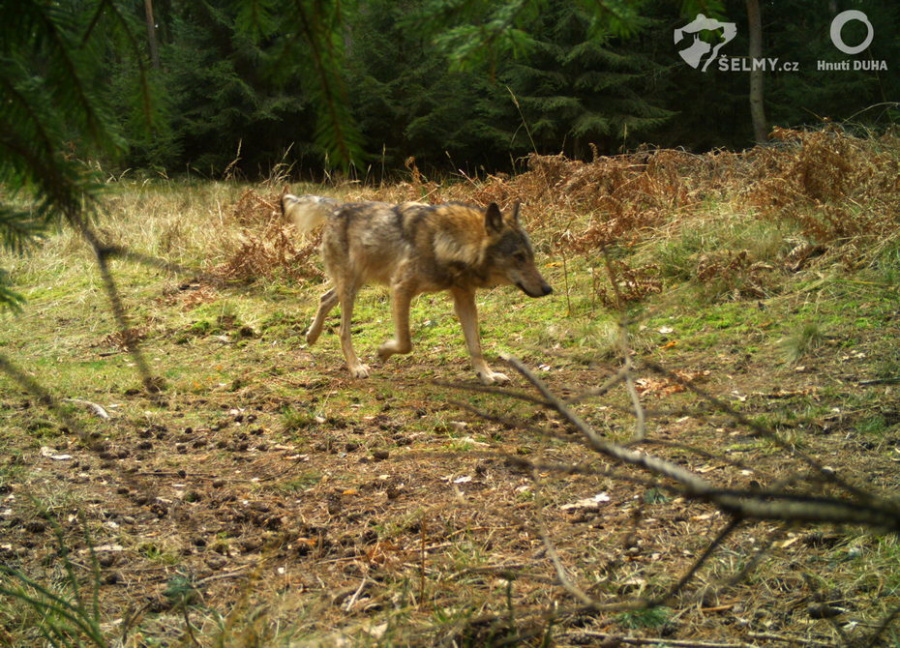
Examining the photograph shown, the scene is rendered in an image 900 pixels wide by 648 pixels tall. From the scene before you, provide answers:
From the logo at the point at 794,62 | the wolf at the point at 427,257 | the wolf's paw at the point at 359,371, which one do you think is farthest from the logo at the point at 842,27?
the wolf's paw at the point at 359,371

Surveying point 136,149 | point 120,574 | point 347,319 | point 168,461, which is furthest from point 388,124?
point 120,574

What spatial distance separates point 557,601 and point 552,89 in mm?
16981

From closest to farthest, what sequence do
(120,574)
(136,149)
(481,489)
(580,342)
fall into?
(120,574), (481,489), (580,342), (136,149)

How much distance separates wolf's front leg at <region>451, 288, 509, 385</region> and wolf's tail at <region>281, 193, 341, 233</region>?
5.69 feet

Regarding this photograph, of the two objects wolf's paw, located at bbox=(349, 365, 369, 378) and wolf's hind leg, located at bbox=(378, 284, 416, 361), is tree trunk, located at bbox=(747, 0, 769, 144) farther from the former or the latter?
wolf's paw, located at bbox=(349, 365, 369, 378)

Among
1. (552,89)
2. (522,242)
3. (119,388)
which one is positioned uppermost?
(552,89)

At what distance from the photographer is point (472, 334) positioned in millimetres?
6422

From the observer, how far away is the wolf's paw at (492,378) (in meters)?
6.27

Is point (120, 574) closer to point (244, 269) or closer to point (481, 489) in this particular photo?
point (481, 489)

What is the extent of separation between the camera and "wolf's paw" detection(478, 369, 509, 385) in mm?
6270

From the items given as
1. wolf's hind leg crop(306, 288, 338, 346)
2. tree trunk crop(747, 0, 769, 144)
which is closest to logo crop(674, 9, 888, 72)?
tree trunk crop(747, 0, 769, 144)

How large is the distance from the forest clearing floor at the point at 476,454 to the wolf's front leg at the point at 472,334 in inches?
8.2

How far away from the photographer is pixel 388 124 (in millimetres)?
17562

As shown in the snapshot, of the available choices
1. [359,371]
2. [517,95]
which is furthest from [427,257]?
[517,95]
